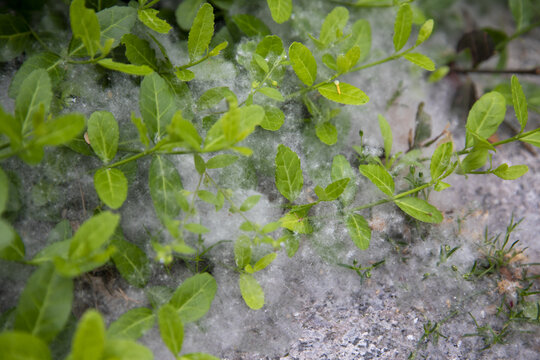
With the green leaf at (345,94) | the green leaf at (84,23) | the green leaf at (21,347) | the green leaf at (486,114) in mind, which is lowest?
the green leaf at (21,347)

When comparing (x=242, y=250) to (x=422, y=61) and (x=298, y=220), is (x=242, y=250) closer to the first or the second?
(x=298, y=220)

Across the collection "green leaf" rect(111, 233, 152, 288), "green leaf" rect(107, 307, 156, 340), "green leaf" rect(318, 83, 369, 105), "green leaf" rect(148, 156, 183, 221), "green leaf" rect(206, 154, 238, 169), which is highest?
"green leaf" rect(318, 83, 369, 105)

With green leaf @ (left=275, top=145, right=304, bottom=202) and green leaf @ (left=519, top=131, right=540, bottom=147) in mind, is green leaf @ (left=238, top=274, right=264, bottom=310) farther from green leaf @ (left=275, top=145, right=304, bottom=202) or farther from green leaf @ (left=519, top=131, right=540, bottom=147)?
green leaf @ (left=519, top=131, right=540, bottom=147)

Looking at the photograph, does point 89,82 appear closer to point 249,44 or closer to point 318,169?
point 249,44

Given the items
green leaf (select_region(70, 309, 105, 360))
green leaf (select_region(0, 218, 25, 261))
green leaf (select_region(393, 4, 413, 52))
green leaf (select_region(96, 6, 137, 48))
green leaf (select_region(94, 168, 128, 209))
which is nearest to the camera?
green leaf (select_region(70, 309, 105, 360))

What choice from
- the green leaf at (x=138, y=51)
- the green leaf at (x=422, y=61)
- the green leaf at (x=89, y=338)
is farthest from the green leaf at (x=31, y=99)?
the green leaf at (x=422, y=61)

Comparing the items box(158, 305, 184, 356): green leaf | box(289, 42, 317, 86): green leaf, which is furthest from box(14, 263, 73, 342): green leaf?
box(289, 42, 317, 86): green leaf

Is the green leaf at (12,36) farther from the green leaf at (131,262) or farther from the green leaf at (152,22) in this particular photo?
the green leaf at (131,262)
